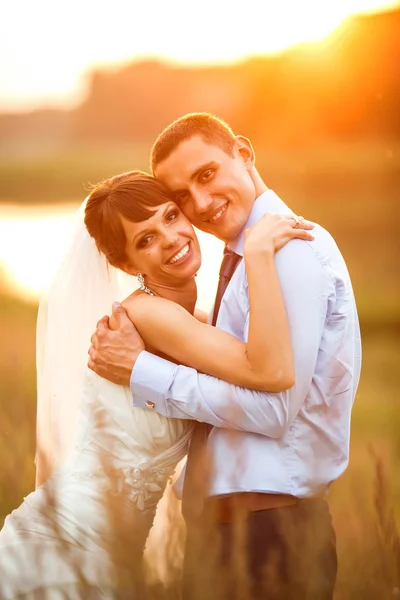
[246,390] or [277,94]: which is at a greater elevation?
[277,94]

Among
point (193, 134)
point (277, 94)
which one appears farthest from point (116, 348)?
point (277, 94)

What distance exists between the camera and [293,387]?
2193mm

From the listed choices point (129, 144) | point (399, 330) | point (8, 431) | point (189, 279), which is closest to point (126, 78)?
point (129, 144)

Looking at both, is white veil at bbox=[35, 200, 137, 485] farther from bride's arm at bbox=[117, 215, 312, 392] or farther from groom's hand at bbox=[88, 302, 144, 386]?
bride's arm at bbox=[117, 215, 312, 392]

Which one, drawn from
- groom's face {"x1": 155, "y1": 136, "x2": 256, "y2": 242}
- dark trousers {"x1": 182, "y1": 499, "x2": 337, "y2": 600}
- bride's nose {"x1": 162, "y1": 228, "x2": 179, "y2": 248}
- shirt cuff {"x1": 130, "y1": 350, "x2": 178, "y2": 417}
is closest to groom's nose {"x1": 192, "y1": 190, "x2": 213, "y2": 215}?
groom's face {"x1": 155, "y1": 136, "x2": 256, "y2": 242}

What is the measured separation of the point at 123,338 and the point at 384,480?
1.10 metres

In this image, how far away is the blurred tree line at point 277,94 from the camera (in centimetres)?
880

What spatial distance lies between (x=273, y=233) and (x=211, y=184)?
303 mm

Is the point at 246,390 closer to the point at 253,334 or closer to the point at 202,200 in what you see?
the point at 253,334

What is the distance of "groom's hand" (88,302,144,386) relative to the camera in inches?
93.9

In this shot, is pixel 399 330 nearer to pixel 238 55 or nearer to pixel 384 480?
pixel 238 55

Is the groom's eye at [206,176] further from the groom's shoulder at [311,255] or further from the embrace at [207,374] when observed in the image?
the groom's shoulder at [311,255]

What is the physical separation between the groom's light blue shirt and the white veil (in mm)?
543

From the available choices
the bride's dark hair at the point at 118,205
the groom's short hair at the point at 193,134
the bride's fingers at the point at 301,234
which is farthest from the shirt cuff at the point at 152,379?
the groom's short hair at the point at 193,134
